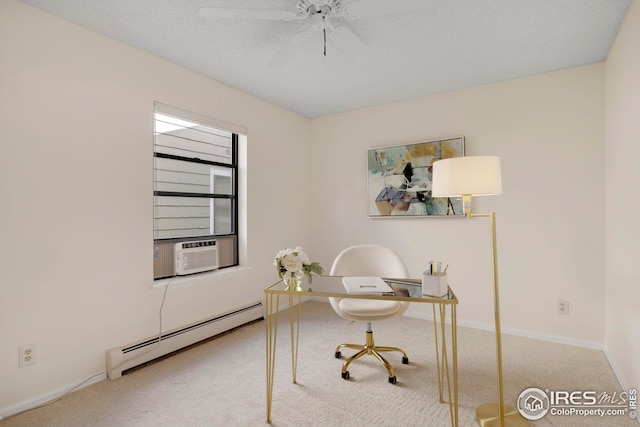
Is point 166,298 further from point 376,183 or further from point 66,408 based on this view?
point 376,183

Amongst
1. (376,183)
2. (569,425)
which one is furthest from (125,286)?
(569,425)

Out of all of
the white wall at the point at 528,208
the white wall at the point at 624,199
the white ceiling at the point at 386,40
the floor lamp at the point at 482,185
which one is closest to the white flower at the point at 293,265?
the floor lamp at the point at 482,185

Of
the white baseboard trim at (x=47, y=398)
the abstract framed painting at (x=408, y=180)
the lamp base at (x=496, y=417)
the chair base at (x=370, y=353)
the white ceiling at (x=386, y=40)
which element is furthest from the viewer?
the abstract framed painting at (x=408, y=180)

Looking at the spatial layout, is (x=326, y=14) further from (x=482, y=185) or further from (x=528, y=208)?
(x=528, y=208)

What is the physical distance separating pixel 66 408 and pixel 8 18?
240 centimetres

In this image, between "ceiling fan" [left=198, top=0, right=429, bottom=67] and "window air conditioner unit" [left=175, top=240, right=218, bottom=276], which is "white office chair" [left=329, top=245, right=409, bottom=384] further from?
"ceiling fan" [left=198, top=0, right=429, bottom=67]

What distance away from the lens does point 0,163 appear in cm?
194

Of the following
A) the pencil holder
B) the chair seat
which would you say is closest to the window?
the chair seat

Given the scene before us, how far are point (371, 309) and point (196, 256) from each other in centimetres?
171

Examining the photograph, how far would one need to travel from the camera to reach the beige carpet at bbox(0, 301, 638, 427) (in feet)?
6.26

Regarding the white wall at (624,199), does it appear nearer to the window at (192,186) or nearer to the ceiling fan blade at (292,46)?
the ceiling fan blade at (292,46)

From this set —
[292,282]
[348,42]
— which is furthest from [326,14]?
[292,282]

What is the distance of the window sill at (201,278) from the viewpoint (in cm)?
286

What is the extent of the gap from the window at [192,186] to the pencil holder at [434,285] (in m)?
2.28
